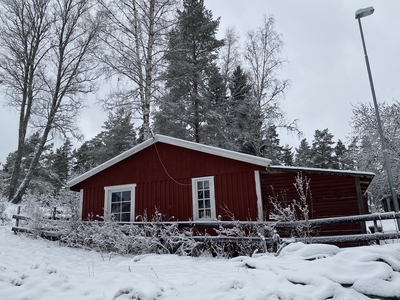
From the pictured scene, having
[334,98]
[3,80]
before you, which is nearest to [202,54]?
[3,80]

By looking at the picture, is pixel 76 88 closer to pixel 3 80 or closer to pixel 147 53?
pixel 3 80

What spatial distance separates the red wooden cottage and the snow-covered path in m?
3.74

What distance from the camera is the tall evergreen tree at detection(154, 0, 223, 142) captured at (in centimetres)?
1593

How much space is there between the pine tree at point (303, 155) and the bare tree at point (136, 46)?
25149 mm

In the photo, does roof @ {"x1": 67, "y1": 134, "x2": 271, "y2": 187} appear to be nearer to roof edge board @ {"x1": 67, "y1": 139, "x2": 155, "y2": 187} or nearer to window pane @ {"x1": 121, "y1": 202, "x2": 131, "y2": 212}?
roof edge board @ {"x1": 67, "y1": 139, "x2": 155, "y2": 187}

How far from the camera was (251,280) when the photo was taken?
12.6 ft

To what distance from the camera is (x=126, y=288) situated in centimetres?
370

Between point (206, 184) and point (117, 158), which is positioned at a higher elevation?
point (117, 158)

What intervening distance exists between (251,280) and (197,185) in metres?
5.78

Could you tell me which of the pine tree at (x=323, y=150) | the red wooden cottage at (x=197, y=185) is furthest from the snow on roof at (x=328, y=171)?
the pine tree at (x=323, y=150)

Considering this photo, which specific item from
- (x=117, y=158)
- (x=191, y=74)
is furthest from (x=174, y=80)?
(x=117, y=158)

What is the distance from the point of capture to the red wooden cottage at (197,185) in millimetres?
8305

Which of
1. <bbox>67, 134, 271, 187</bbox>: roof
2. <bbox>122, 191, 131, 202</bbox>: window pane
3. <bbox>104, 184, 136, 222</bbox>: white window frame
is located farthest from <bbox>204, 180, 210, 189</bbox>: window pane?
<bbox>122, 191, 131, 202</bbox>: window pane

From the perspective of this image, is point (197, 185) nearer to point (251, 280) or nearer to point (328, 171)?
point (328, 171)
